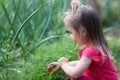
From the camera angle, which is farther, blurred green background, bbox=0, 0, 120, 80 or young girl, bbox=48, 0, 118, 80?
blurred green background, bbox=0, 0, 120, 80

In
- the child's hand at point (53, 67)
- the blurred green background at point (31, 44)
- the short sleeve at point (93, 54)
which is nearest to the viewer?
the short sleeve at point (93, 54)

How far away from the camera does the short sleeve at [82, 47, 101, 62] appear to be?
3053mm

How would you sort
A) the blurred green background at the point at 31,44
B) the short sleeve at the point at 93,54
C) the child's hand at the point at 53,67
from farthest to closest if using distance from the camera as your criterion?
1. the blurred green background at the point at 31,44
2. the child's hand at the point at 53,67
3. the short sleeve at the point at 93,54

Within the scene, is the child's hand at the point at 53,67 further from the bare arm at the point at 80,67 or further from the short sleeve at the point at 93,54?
the short sleeve at the point at 93,54

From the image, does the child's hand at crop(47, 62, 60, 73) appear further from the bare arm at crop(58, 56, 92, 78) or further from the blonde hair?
the blonde hair

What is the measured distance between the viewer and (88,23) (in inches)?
122

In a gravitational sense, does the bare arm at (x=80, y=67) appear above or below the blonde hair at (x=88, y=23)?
below

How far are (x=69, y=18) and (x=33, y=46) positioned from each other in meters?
1.15

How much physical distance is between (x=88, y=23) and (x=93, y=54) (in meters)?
0.23

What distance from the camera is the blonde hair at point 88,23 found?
3.10 metres

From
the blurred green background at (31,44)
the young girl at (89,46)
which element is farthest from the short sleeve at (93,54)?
the blurred green background at (31,44)

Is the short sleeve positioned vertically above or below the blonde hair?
below

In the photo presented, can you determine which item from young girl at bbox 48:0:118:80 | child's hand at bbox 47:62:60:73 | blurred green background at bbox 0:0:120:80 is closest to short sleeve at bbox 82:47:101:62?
young girl at bbox 48:0:118:80

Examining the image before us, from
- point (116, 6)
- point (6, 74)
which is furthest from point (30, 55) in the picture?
point (116, 6)
